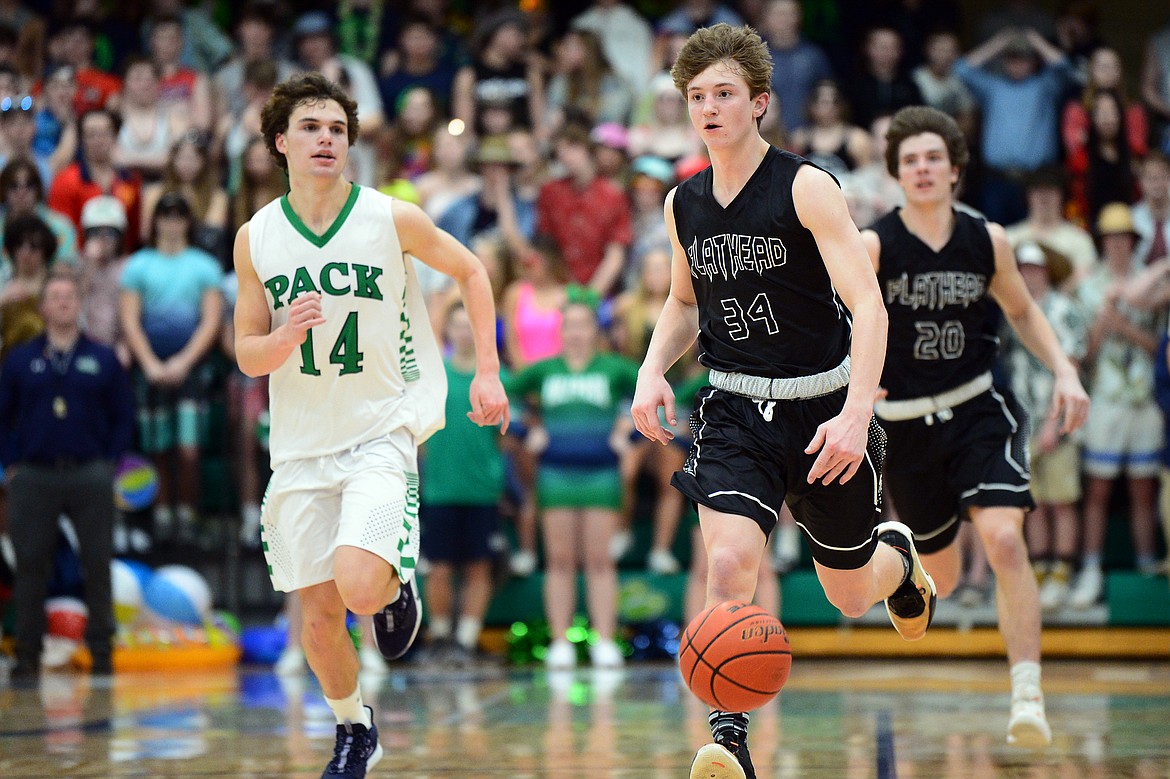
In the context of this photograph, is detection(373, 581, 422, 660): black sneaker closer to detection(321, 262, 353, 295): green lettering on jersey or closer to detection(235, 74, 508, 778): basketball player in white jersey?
detection(235, 74, 508, 778): basketball player in white jersey

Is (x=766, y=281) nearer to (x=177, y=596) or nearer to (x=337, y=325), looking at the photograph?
(x=337, y=325)

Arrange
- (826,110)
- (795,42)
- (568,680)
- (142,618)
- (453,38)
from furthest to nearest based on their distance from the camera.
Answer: (453,38), (795,42), (826,110), (142,618), (568,680)

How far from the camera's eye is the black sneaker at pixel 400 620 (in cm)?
590

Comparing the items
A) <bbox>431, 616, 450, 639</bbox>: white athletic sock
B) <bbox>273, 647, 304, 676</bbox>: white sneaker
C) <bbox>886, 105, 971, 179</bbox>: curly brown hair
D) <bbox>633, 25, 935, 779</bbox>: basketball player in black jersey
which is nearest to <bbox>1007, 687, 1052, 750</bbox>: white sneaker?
<bbox>633, 25, 935, 779</bbox>: basketball player in black jersey

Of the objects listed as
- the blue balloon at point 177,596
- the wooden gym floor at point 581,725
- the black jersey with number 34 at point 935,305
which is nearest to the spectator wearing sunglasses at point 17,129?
the blue balloon at point 177,596

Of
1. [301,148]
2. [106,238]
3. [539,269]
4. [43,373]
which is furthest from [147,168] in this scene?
[301,148]

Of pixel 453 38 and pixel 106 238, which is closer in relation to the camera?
pixel 106 238

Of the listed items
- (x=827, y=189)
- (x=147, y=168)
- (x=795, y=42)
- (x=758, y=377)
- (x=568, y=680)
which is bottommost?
(x=568, y=680)

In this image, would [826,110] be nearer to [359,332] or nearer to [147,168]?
[147,168]

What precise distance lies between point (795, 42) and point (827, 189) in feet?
27.6

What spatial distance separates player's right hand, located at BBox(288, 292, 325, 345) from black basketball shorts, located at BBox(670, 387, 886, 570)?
1.36 metres

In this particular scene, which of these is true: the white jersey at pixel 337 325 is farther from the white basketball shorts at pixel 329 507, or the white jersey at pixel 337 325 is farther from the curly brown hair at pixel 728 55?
the curly brown hair at pixel 728 55

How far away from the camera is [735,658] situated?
4.71 m

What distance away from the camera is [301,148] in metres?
5.68
